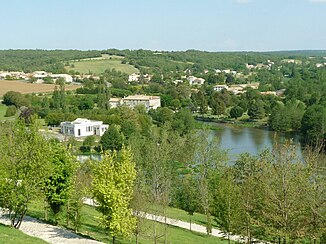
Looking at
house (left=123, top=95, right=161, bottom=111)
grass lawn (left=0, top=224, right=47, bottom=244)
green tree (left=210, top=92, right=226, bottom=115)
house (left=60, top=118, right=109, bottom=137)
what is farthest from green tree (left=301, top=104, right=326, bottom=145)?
grass lawn (left=0, top=224, right=47, bottom=244)

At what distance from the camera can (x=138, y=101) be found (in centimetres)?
8938

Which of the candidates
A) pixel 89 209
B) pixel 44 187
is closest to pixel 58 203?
pixel 44 187

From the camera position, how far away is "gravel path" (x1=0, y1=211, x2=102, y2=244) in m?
16.5

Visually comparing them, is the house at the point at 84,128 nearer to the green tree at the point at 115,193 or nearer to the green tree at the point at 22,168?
the green tree at the point at 22,168

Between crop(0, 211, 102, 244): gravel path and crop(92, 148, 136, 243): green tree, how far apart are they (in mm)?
1606

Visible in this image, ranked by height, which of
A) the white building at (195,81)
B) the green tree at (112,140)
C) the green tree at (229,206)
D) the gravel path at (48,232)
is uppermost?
the green tree at (229,206)

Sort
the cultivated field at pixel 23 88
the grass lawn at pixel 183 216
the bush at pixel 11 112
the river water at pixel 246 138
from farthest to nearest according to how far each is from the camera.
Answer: the cultivated field at pixel 23 88, the bush at pixel 11 112, the river water at pixel 246 138, the grass lawn at pixel 183 216

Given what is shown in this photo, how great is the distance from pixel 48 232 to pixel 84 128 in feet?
163

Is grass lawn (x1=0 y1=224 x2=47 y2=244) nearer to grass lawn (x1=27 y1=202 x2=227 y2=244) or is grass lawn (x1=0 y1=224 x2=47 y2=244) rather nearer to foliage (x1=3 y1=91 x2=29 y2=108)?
grass lawn (x1=27 y1=202 x2=227 y2=244)

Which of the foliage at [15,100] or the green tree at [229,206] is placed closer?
the green tree at [229,206]

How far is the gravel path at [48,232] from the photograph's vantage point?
16.5 m

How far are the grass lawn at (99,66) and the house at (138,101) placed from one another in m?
60.7

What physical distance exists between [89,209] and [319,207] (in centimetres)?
1290

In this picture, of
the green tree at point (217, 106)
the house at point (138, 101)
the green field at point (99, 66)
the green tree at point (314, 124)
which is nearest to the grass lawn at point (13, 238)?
the green tree at point (314, 124)
